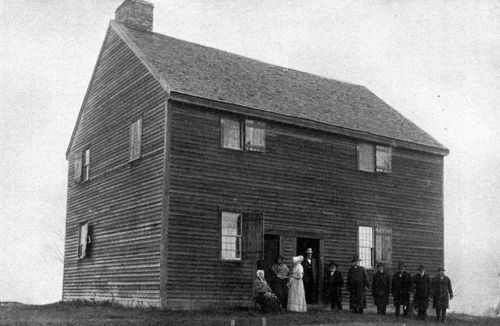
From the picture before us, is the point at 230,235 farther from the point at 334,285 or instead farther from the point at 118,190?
the point at 118,190

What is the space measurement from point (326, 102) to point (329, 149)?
118 inches

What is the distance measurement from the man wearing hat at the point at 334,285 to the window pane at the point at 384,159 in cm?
509

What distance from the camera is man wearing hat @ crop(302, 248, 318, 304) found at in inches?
968

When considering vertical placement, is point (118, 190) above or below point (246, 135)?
below

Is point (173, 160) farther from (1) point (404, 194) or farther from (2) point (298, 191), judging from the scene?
(1) point (404, 194)

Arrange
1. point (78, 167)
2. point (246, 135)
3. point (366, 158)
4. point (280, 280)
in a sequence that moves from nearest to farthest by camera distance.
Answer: point (280, 280), point (246, 135), point (366, 158), point (78, 167)

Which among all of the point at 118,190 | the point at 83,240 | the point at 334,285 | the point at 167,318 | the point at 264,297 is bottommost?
the point at 167,318

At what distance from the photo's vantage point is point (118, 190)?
82.7 feet

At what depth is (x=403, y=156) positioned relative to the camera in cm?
2852

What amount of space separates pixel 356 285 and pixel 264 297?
14.1 feet

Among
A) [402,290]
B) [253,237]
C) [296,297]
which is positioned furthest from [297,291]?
[402,290]

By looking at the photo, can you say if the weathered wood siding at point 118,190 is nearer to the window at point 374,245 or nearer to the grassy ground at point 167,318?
the grassy ground at point 167,318

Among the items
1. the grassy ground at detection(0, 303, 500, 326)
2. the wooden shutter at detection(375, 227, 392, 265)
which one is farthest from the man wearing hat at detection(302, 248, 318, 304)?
the wooden shutter at detection(375, 227, 392, 265)

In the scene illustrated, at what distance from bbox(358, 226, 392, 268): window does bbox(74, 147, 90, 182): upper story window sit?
11193 mm
